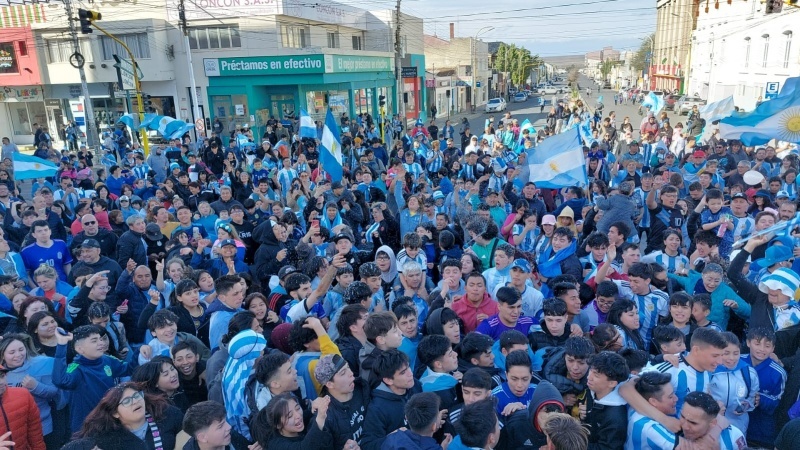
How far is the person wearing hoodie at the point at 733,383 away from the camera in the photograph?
3.42 metres

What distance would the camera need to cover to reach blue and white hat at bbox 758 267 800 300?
13.8ft

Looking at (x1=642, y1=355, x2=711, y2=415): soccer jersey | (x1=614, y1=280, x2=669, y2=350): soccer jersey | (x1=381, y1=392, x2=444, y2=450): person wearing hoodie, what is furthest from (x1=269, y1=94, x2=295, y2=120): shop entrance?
(x1=381, y1=392, x2=444, y2=450): person wearing hoodie

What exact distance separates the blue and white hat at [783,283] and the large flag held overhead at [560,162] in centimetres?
340

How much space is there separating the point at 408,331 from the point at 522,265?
1.58 metres

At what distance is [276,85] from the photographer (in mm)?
28344

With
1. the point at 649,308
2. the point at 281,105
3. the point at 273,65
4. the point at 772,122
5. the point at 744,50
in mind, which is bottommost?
the point at 649,308

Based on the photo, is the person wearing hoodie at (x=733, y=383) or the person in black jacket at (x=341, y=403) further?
the person wearing hoodie at (x=733, y=383)

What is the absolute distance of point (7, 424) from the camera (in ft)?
10.9

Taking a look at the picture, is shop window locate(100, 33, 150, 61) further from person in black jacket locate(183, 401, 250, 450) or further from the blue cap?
person in black jacket locate(183, 401, 250, 450)

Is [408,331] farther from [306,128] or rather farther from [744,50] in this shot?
[744,50]

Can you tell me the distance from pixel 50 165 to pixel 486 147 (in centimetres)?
944

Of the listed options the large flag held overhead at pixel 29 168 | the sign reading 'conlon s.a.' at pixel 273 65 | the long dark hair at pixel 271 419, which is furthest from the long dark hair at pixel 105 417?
the sign reading 'conlon s.a.' at pixel 273 65

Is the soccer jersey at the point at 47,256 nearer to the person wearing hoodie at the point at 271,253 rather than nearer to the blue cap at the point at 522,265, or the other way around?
the person wearing hoodie at the point at 271,253

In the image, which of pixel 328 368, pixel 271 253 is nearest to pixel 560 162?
pixel 271 253
